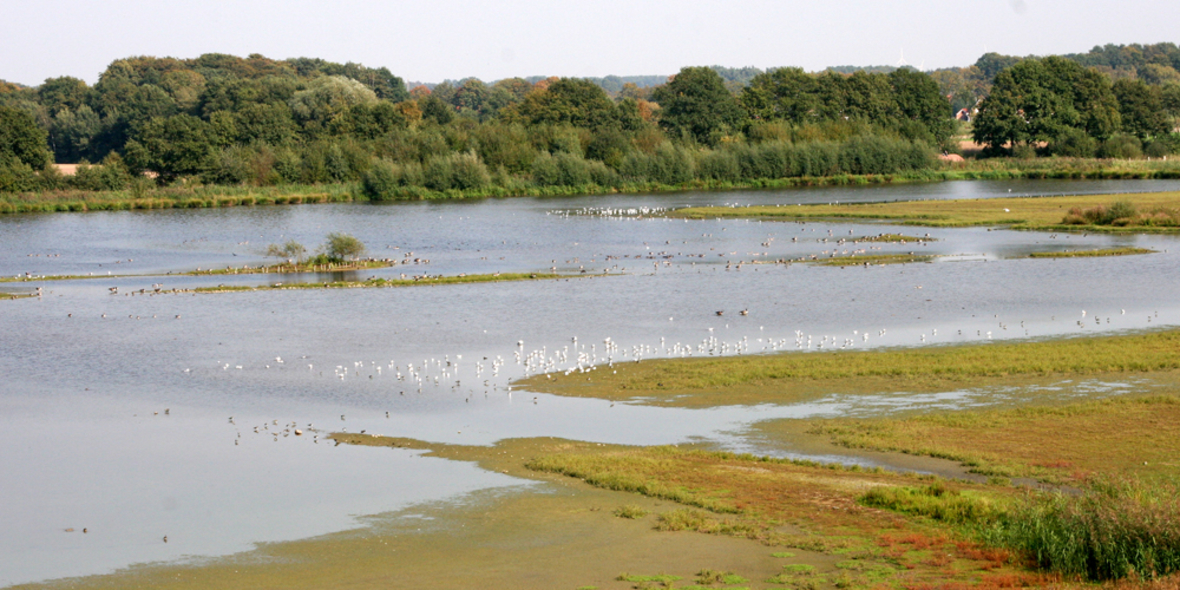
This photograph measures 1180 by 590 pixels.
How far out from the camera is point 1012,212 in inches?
2788

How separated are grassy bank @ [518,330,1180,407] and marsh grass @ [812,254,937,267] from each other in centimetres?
2013

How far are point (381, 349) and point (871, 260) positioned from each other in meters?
25.5

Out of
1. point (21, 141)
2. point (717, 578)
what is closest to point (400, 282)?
point (717, 578)

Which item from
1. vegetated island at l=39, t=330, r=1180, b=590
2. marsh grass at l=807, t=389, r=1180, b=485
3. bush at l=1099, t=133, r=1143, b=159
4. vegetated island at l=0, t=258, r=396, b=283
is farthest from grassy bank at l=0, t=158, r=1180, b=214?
marsh grass at l=807, t=389, r=1180, b=485

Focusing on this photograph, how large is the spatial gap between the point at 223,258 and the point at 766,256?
27161 mm

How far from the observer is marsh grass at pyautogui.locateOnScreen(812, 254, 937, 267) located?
4728 cm

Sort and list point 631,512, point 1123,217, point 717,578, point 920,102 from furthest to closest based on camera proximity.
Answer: point 920,102, point 1123,217, point 631,512, point 717,578

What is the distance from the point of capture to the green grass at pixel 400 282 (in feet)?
144

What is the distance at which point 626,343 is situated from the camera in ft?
97.5

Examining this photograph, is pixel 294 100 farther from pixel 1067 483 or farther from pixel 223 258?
pixel 1067 483

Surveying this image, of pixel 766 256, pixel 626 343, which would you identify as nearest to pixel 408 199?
pixel 766 256

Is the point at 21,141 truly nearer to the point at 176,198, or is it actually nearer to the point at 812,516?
the point at 176,198

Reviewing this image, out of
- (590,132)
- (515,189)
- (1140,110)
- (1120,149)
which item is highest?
(1140,110)

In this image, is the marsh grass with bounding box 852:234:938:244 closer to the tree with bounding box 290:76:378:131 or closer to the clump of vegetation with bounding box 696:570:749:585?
the clump of vegetation with bounding box 696:570:749:585
